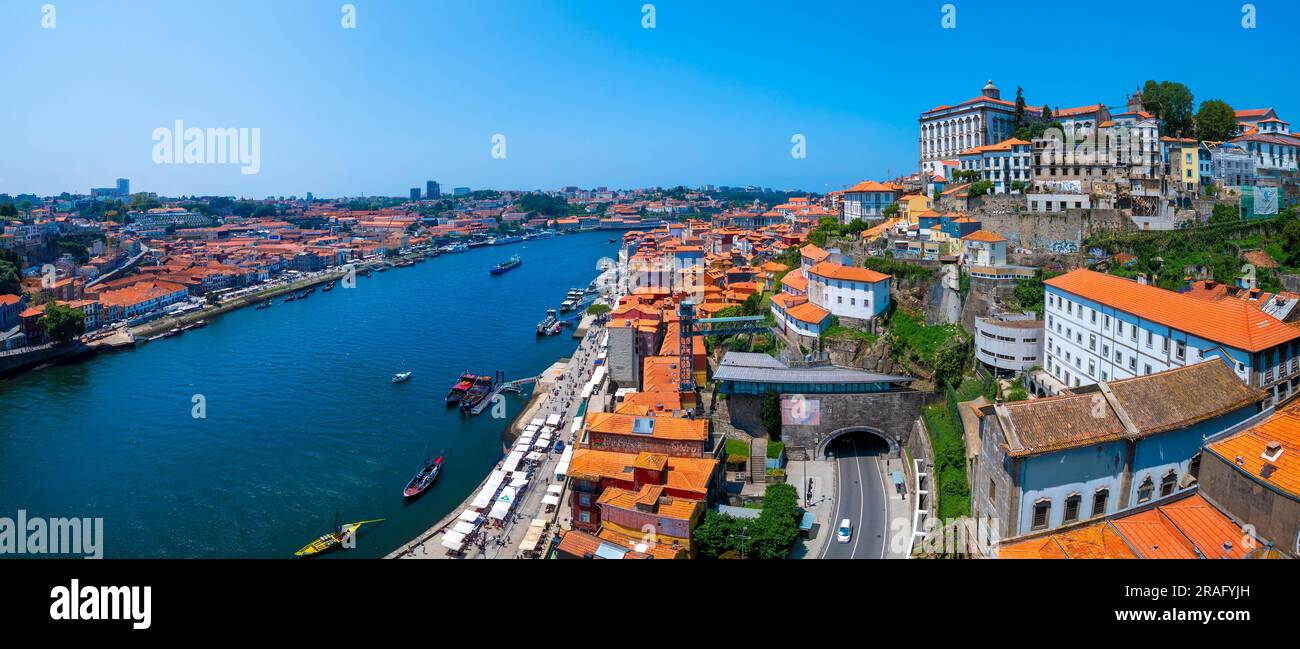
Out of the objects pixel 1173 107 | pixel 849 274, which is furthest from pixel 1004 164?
pixel 849 274

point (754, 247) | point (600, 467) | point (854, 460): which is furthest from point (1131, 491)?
point (754, 247)

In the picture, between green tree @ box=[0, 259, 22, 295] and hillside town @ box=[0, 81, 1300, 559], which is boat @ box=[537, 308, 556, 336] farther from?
green tree @ box=[0, 259, 22, 295]

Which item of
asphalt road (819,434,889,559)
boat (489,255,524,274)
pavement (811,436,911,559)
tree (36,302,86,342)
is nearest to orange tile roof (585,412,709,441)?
pavement (811,436,911,559)

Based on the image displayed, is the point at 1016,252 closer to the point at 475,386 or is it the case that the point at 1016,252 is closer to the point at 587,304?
the point at 475,386

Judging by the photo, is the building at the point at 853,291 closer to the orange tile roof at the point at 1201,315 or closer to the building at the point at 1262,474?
the orange tile roof at the point at 1201,315

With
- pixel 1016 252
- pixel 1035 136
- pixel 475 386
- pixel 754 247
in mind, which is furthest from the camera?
pixel 754 247

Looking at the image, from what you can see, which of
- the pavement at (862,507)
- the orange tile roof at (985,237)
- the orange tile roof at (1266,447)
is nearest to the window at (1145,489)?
the orange tile roof at (1266,447)
